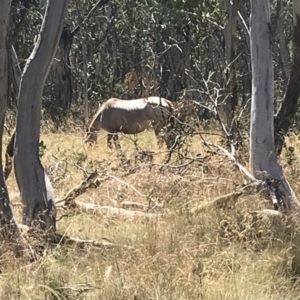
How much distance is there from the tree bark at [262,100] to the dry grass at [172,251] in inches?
12.8

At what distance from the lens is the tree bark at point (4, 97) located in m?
5.04

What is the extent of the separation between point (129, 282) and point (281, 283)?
106 centimetres

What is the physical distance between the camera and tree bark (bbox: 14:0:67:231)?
17.8ft

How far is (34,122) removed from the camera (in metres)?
5.50

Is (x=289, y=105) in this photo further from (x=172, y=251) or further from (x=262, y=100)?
(x=172, y=251)

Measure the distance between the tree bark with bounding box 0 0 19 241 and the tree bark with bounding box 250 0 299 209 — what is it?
2.50 metres

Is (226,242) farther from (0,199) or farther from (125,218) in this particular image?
(0,199)

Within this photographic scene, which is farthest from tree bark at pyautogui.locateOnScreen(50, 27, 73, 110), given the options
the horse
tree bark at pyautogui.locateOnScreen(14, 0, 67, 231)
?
tree bark at pyautogui.locateOnScreen(14, 0, 67, 231)

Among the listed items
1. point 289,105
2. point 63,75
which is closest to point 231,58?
point 289,105

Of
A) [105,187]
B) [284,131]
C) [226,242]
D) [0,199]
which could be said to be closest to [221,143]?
[284,131]

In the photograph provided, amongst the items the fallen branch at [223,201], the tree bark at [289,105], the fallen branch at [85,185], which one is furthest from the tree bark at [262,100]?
the tree bark at [289,105]

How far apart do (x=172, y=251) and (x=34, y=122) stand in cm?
152

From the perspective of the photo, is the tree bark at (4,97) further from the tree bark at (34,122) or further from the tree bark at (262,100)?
the tree bark at (262,100)

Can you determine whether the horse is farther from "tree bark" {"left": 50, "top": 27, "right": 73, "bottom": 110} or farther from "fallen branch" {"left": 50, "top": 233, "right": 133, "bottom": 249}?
"fallen branch" {"left": 50, "top": 233, "right": 133, "bottom": 249}
